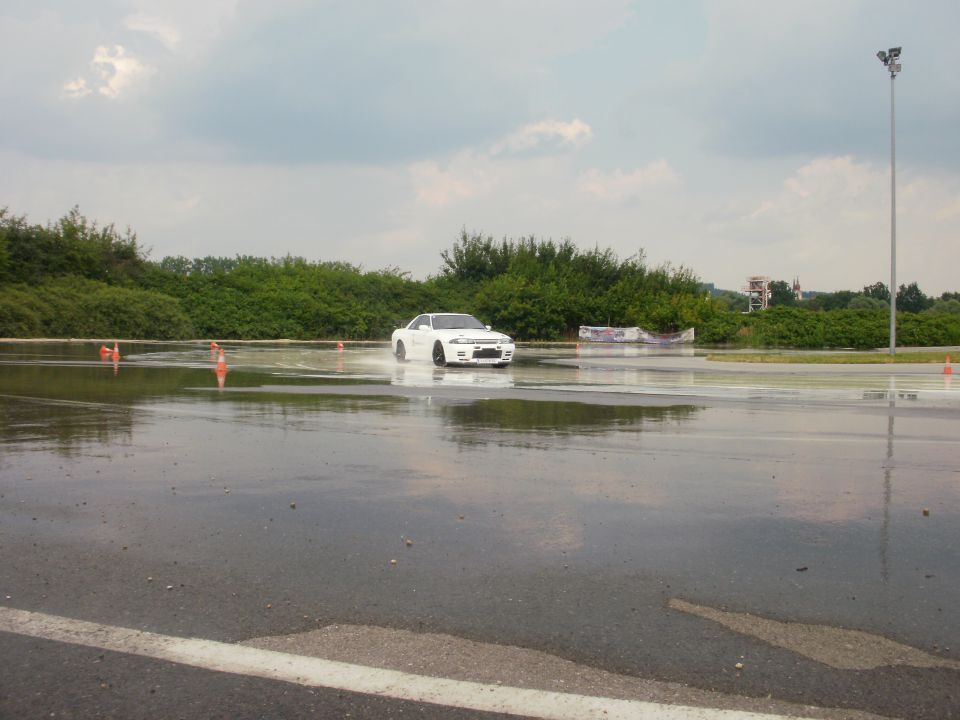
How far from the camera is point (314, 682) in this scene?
3441mm

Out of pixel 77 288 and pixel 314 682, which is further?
pixel 77 288

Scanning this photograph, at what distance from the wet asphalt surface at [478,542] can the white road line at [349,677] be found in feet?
0.32

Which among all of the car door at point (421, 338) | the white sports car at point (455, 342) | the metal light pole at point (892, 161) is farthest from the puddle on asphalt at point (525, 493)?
the metal light pole at point (892, 161)

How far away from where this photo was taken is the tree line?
46125mm

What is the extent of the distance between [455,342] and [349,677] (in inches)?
809

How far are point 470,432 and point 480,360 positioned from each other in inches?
521

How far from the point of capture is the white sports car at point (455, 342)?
2384 centimetres

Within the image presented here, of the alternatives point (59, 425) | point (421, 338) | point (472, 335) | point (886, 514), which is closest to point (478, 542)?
point (886, 514)

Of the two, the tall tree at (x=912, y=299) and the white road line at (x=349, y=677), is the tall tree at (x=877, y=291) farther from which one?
the white road line at (x=349, y=677)

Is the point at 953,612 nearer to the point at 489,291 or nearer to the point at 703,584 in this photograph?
the point at 703,584

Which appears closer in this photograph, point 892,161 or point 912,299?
point 892,161

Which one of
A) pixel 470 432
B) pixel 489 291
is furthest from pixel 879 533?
pixel 489 291

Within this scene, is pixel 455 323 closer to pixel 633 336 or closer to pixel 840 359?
pixel 840 359

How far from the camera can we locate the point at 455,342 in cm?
2397
